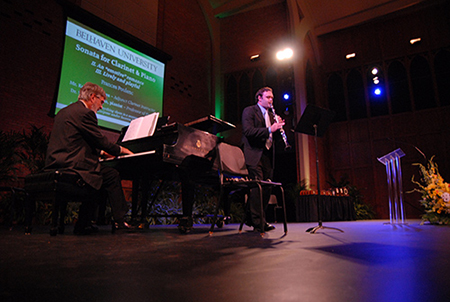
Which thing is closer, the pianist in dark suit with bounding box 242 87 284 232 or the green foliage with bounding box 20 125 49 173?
the pianist in dark suit with bounding box 242 87 284 232

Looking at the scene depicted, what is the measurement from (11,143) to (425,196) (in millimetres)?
6200

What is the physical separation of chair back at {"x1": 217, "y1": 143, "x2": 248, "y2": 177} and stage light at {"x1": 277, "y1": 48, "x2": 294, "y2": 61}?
20.5ft

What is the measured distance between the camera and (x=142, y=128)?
362 centimetres

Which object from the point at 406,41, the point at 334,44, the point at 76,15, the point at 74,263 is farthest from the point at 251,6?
the point at 74,263

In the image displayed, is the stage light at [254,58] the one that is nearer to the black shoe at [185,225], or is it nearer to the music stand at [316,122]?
the music stand at [316,122]

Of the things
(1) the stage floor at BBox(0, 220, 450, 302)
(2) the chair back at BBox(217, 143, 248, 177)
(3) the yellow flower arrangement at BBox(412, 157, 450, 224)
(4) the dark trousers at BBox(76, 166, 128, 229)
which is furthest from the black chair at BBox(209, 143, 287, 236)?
(3) the yellow flower arrangement at BBox(412, 157, 450, 224)

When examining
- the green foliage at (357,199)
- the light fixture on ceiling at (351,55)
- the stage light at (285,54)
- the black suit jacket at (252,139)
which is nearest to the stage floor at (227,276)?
the black suit jacket at (252,139)

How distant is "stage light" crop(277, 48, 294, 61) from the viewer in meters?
8.83

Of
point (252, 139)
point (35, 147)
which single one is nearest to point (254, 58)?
point (35, 147)

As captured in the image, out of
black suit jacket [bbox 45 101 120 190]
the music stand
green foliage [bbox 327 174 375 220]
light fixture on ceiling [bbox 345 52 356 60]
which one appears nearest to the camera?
black suit jacket [bbox 45 101 120 190]

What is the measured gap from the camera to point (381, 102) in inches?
393

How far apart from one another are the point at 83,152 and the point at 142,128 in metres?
0.89

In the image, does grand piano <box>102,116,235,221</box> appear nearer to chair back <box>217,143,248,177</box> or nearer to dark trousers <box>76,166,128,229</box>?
chair back <box>217,143,248,177</box>

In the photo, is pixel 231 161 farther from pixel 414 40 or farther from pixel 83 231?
pixel 414 40
